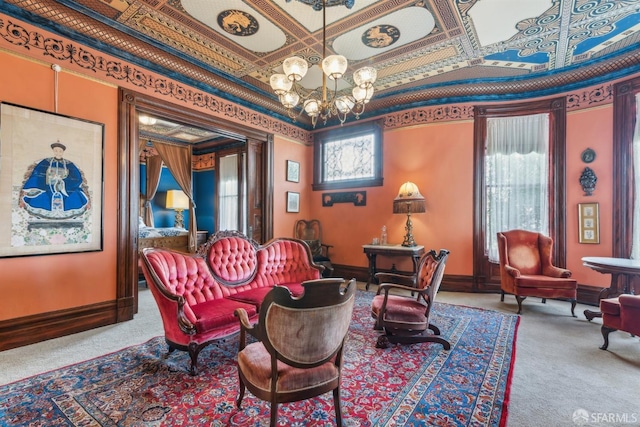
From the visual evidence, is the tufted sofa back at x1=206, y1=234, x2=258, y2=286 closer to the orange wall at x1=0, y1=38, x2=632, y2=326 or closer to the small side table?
the orange wall at x1=0, y1=38, x2=632, y2=326

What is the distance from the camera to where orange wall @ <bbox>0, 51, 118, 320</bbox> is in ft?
9.56

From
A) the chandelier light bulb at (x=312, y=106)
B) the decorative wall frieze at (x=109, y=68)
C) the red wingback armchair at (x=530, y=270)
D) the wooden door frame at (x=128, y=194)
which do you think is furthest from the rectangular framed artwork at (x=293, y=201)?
the red wingback armchair at (x=530, y=270)

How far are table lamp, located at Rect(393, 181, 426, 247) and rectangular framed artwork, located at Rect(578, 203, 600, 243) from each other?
232cm

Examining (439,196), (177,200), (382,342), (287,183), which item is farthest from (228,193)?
(382,342)

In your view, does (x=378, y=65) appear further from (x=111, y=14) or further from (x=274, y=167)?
(x=111, y=14)

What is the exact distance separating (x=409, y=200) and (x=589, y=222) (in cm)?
266

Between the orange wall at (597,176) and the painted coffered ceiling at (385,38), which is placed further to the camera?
the orange wall at (597,176)

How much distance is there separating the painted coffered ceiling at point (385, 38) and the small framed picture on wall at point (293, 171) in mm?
1748

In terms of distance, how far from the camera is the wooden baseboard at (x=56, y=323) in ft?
9.43

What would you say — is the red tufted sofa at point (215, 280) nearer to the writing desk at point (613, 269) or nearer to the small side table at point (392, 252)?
the small side table at point (392, 252)

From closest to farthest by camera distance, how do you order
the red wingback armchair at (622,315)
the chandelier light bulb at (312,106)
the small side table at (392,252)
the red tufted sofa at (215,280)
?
the red tufted sofa at (215,280), the red wingback armchair at (622,315), the chandelier light bulb at (312,106), the small side table at (392,252)

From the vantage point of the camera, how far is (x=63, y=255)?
127 inches

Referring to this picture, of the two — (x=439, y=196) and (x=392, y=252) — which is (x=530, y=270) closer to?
(x=439, y=196)

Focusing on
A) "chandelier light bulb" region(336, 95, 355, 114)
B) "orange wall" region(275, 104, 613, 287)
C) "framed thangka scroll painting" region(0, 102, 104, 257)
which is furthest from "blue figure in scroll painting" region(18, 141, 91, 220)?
"orange wall" region(275, 104, 613, 287)
